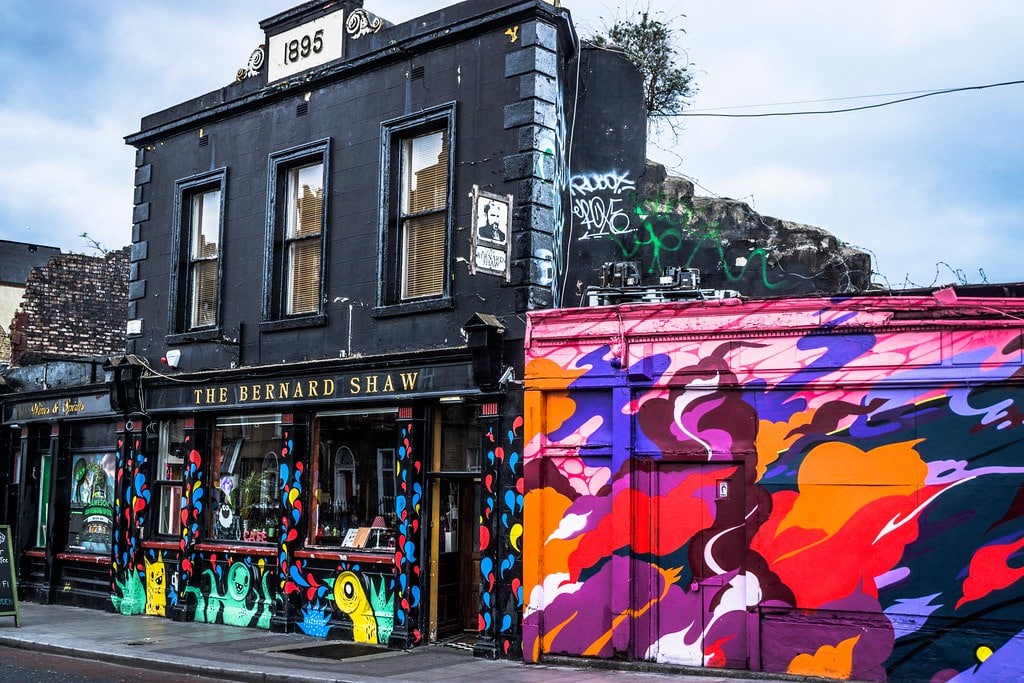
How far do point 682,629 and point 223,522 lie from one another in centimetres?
820

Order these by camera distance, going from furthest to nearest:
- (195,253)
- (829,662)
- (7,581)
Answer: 1. (195,253)
2. (7,581)
3. (829,662)

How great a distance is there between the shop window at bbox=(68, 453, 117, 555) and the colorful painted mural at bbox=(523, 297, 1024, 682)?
383 inches

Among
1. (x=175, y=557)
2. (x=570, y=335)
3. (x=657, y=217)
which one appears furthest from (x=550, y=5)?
(x=175, y=557)

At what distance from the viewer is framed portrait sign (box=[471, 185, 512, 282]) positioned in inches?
498

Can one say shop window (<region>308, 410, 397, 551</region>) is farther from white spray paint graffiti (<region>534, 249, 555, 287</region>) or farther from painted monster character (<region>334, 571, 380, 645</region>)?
white spray paint graffiti (<region>534, 249, 555, 287</region>)

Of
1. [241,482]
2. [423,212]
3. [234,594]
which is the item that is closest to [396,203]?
[423,212]

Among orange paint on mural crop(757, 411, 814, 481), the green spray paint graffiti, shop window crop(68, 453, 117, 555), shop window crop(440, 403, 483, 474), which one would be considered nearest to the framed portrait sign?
the green spray paint graffiti

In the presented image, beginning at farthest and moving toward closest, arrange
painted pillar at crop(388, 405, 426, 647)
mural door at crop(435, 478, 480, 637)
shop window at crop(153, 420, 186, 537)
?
shop window at crop(153, 420, 186, 537) → mural door at crop(435, 478, 480, 637) → painted pillar at crop(388, 405, 426, 647)

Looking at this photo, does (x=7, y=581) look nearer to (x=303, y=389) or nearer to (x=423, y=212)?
(x=303, y=389)

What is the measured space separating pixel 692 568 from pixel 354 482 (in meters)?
5.41

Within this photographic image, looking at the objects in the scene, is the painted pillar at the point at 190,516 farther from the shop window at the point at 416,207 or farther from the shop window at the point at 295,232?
the shop window at the point at 416,207

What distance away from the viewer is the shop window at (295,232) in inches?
630

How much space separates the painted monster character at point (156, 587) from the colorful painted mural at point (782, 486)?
7.64m

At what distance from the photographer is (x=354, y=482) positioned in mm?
15055
